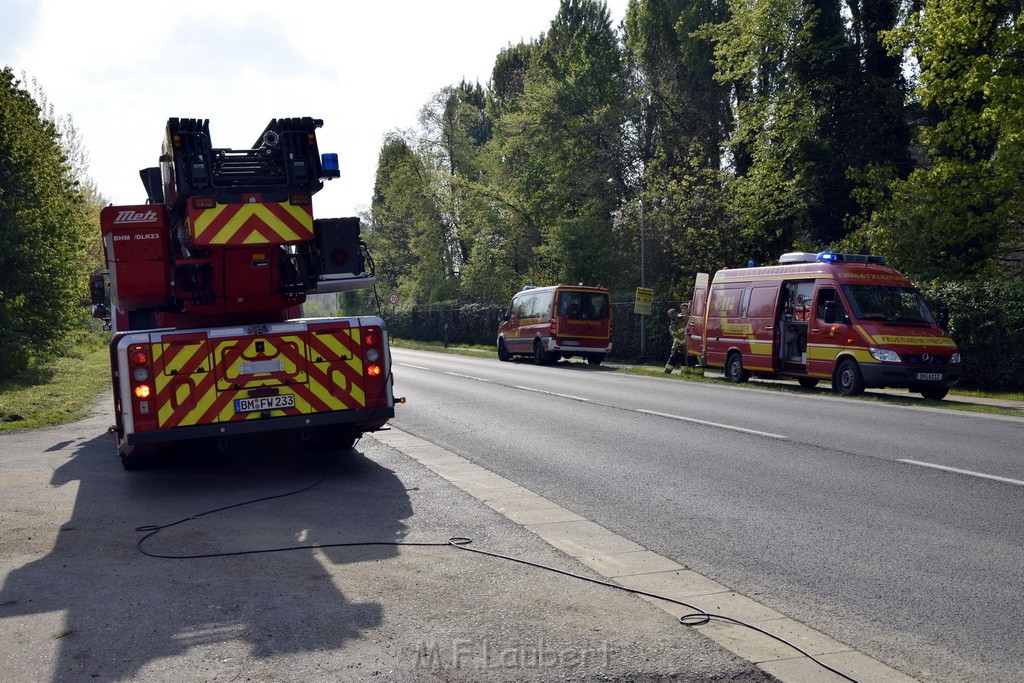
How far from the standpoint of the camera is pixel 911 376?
1834 centimetres

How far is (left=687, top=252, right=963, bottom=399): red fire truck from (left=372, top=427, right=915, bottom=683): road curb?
11.3 meters

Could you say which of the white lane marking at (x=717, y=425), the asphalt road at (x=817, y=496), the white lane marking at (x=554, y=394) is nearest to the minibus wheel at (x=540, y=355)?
the white lane marking at (x=554, y=394)

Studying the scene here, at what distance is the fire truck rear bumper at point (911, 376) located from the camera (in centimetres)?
1836

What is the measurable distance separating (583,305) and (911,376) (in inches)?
595

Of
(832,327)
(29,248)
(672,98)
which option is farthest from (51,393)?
Answer: (672,98)

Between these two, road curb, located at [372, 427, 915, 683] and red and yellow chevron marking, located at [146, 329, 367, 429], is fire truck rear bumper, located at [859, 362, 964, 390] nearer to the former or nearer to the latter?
road curb, located at [372, 427, 915, 683]

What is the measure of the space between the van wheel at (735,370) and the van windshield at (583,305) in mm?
9022

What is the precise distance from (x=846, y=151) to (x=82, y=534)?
113ft

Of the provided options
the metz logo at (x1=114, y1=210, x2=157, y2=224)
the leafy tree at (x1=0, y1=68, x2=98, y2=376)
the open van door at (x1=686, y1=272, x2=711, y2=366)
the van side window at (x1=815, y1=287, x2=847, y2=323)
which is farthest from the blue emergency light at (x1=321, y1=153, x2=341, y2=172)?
the leafy tree at (x1=0, y1=68, x2=98, y2=376)

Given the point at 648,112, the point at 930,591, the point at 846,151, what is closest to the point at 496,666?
the point at 930,591

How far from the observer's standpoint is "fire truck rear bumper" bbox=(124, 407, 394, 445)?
8.96m

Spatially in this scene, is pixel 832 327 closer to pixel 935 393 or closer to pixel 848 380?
pixel 848 380

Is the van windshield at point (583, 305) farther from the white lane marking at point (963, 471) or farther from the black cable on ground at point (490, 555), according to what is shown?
the black cable on ground at point (490, 555)

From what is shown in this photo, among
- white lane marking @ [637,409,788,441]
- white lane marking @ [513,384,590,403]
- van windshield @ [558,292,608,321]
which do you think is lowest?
white lane marking @ [637,409,788,441]
